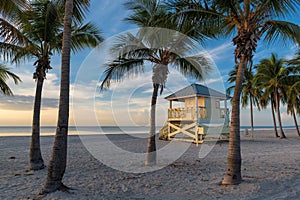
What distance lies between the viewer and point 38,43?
24.9 ft

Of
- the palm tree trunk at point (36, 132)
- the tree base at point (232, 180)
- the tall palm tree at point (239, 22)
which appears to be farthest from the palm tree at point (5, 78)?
the tree base at point (232, 180)

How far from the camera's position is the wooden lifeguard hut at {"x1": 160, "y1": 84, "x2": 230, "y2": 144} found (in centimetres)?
1530

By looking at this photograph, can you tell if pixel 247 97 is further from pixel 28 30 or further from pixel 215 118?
pixel 28 30

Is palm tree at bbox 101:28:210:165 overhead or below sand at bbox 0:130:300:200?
overhead

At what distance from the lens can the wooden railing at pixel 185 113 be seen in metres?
15.4

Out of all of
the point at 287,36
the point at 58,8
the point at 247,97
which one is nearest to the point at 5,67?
the point at 58,8

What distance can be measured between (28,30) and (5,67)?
563cm

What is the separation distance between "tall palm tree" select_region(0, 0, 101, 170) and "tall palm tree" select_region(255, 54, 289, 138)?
1948cm

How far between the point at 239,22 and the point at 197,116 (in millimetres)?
9629

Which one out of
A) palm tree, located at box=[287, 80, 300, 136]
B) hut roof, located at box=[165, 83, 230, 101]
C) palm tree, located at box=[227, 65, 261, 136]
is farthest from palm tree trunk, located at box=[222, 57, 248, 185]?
palm tree, located at box=[227, 65, 261, 136]

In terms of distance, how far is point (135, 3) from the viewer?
7.85m

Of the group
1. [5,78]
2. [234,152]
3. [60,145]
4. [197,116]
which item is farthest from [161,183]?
[5,78]

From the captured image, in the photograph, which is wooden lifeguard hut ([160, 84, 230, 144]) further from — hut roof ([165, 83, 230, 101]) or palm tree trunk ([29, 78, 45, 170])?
palm tree trunk ([29, 78, 45, 170])

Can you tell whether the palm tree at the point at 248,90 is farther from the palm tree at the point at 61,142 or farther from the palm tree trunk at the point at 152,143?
the palm tree at the point at 61,142
